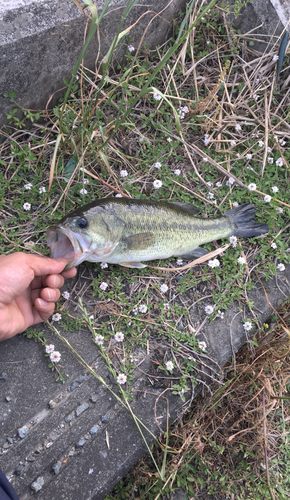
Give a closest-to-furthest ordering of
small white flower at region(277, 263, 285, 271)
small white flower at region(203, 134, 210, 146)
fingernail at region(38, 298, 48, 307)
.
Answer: fingernail at region(38, 298, 48, 307) → small white flower at region(277, 263, 285, 271) → small white flower at region(203, 134, 210, 146)

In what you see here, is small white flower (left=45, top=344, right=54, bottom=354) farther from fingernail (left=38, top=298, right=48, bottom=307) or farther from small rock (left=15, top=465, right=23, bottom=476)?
small rock (left=15, top=465, right=23, bottom=476)

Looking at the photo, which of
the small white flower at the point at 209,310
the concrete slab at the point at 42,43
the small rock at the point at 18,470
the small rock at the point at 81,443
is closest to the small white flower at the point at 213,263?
the small white flower at the point at 209,310

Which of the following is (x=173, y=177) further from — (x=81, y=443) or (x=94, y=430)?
(x=81, y=443)

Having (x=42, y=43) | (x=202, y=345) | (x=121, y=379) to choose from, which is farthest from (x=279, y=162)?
(x=121, y=379)

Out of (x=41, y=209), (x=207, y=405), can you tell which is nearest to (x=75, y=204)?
(x=41, y=209)

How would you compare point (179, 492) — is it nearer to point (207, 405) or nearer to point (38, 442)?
point (207, 405)

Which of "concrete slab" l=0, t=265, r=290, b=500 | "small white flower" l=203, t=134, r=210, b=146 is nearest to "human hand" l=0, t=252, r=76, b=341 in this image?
"concrete slab" l=0, t=265, r=290, b=500

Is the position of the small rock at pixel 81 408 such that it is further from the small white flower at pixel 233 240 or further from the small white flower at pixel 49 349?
the small white flower at pixel 233 240
